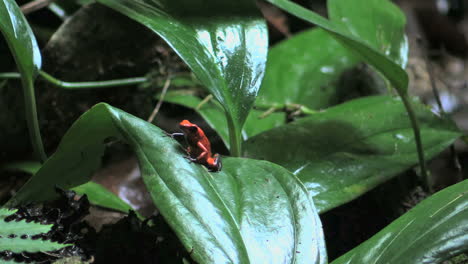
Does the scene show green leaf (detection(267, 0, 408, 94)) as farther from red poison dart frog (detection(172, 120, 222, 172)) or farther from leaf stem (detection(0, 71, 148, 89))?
leaf stem (detection(0, 71, 148, 89))

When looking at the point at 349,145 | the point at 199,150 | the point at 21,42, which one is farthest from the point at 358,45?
the point at 21,42

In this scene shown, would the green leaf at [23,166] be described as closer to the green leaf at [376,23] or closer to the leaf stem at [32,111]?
the leaf stem at [32,111]

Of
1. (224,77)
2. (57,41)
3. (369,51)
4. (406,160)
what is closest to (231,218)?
(224,77)

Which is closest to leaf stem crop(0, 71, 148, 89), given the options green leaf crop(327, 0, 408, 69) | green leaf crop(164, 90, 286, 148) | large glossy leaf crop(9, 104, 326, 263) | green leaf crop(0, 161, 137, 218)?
green leaf crop(164, 90, 286, 148)

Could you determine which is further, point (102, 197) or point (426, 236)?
point (102, 197)

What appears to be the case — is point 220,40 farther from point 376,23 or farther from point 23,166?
point 23,166

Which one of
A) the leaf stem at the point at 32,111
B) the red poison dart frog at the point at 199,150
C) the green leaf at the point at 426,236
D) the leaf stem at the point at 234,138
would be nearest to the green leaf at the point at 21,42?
the leaf stem at the point at 32,111
